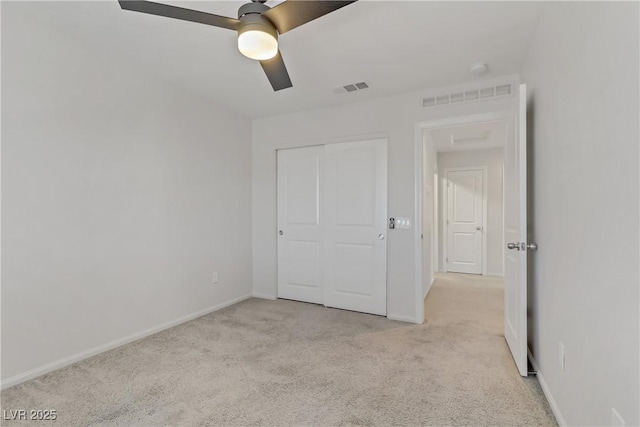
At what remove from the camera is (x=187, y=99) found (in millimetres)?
3342

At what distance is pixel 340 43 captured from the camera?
7.88ft

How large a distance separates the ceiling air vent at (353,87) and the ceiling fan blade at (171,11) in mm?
1685

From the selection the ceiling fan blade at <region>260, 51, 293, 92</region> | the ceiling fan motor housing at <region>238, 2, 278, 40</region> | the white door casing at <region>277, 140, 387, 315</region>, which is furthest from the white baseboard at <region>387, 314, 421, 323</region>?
the ceiling fan motor housing at <region>238, 2, 278, 40</region>

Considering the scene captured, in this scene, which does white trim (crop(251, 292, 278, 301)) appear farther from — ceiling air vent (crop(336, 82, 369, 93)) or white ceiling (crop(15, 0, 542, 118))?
ceiling air vent (crop(336, 82, 369, 93))

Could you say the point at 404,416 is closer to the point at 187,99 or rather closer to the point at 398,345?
the point at 398,345

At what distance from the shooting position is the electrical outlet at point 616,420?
1.05 m

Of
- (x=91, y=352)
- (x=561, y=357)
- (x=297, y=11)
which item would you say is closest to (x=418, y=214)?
(x=561, y=357)

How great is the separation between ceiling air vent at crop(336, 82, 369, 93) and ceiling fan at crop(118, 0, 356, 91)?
59.7 inches

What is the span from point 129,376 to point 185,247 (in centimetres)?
139

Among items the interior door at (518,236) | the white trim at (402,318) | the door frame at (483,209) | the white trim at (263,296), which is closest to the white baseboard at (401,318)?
the white trim at (402,318)

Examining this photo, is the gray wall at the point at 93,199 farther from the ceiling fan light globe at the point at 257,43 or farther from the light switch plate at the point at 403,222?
the light switch plate at the point at 403,222

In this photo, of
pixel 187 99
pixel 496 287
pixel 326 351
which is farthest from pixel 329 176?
pixel 496 287

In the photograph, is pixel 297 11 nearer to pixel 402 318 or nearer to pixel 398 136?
pixel 398 136

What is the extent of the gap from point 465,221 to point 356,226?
11.1ft
